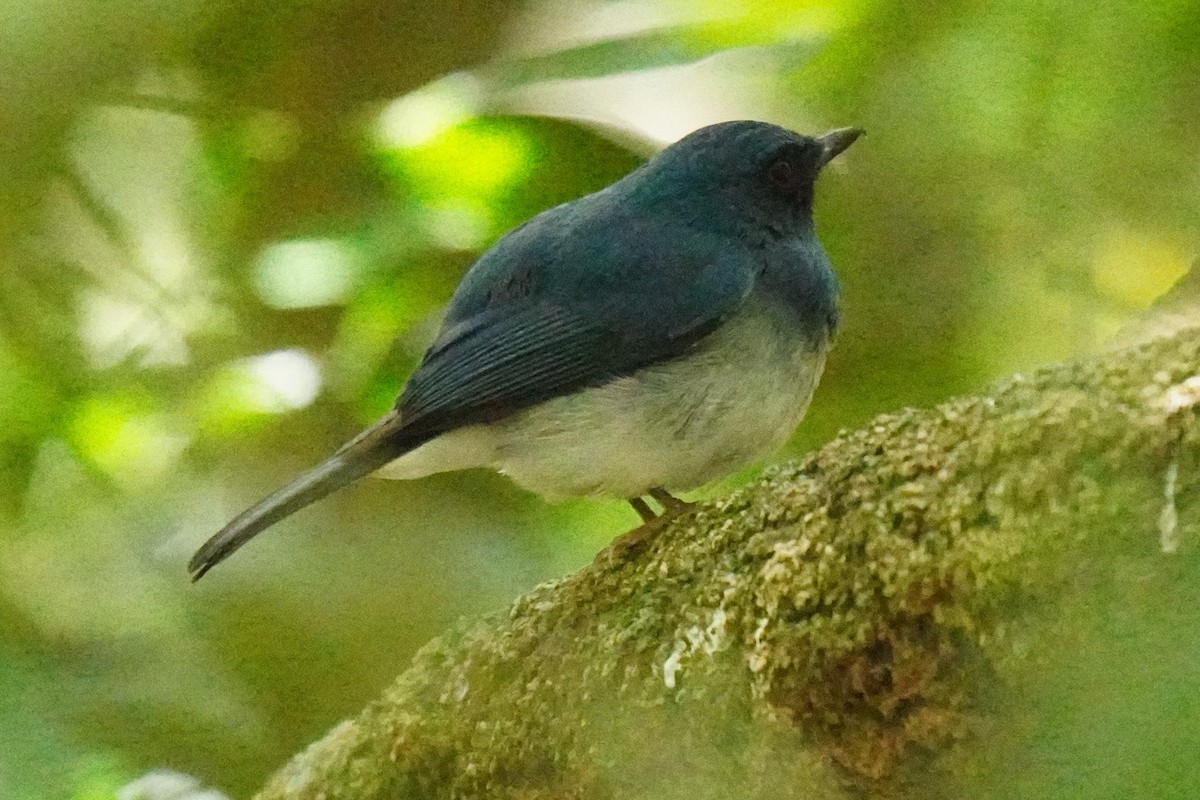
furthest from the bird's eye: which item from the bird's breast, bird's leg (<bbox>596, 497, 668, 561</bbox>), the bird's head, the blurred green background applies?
bird's leg (<bbox>596, 497, 668, 561</bbox>)

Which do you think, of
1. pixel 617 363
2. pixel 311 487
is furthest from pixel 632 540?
pixel 311 487

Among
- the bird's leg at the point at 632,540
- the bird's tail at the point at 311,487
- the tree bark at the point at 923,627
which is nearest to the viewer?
the tree bark at the point at 923,627

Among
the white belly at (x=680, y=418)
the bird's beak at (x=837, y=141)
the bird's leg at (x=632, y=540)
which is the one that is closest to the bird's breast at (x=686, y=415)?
the white belly at (x=680, y=418)

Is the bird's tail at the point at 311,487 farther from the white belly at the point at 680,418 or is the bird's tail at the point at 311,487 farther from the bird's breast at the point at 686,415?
the bird's breast at the point at 686,415

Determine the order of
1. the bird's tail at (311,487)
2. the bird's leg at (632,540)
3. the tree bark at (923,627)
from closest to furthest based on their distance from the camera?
the tree bark at (923,627) → the bird's leg at (632,540) → the bird's tail at (311,487)

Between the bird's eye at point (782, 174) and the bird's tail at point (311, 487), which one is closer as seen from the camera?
the bird's tail at point (311, 487)

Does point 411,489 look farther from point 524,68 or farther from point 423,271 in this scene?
point 524,68
